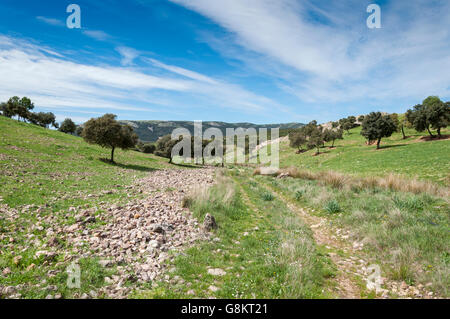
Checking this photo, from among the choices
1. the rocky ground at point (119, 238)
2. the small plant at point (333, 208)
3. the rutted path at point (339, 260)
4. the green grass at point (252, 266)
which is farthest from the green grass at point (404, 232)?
the rocky ground at point (119, 238)

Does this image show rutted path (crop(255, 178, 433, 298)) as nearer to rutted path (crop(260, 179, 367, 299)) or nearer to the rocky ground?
rutted path (crop(260, 179, 367, 299))

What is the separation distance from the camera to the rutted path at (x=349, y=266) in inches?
207

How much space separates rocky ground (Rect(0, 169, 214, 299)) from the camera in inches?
208

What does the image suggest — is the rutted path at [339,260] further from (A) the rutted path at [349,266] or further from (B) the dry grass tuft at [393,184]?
(B) the dry grass tuft at [393,184]

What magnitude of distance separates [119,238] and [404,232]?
11100 millimetres

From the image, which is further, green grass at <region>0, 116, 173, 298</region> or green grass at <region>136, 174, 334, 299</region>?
green grass at <region>136, 174, 334, 299</region>

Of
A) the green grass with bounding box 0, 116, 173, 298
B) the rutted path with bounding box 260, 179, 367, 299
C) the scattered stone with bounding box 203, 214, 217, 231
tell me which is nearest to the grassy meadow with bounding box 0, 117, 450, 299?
the green grass with bounding box 0, 116, 173, 298

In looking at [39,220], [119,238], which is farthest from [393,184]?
[39,220]

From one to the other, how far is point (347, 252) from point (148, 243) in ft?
25.6

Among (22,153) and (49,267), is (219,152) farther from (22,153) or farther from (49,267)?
(49,267)

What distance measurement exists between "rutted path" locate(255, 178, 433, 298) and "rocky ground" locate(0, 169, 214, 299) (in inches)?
197

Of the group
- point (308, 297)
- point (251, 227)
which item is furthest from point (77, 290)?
point (251, 227)
